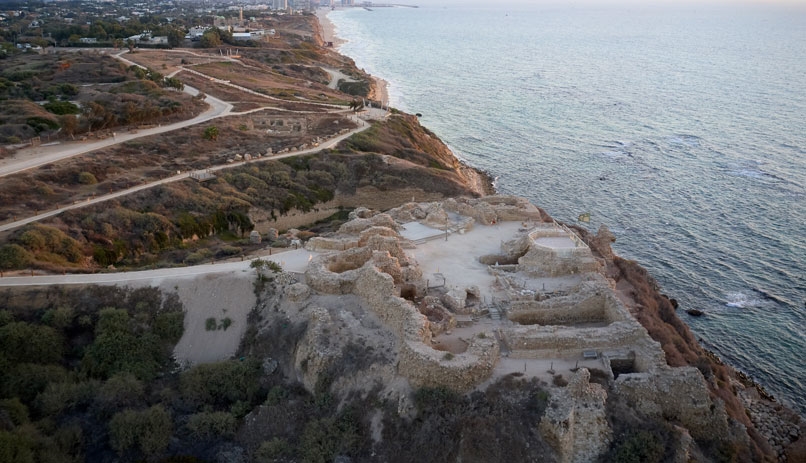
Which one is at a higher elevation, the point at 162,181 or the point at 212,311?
the point at 212,311

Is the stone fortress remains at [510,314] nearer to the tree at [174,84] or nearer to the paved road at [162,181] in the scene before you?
the paved road at [162,181]

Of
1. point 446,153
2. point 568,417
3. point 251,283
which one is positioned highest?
point 568,417

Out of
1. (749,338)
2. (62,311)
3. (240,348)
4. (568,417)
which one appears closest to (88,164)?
(62,311)

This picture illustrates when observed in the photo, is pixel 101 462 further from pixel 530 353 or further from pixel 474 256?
pixel 474 256

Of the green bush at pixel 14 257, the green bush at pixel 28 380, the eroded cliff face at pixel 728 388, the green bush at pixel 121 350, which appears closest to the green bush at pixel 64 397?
the green bush at pixel 28 380

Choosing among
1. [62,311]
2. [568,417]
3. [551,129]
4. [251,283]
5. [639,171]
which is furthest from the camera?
[551,129]

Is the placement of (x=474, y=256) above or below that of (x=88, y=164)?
above

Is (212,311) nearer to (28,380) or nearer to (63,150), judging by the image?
(28,380)

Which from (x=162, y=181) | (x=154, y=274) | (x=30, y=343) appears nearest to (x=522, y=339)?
(x=154, y=274)
